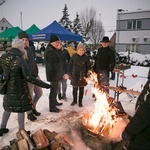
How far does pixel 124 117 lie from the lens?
13.0ft

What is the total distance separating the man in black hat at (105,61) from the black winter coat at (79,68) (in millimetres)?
644

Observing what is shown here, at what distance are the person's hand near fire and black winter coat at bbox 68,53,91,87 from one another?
215cm

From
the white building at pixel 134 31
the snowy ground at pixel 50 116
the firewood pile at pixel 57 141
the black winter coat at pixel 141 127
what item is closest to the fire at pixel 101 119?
the firewood pile at pixel 57 141

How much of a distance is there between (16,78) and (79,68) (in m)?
2.61

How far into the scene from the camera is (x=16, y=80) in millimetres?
3412

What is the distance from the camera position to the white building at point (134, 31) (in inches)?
1005

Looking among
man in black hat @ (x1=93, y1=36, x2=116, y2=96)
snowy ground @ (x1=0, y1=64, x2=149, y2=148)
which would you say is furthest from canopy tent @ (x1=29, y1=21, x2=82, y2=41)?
man in black hat @ (x1=93, y1=36, x2=116, y2=96)

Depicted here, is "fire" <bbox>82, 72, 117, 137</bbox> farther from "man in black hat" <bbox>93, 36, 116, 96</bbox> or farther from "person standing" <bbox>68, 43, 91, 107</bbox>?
"man in black hat" <bbox>93, 36, 116, 96</bbox>

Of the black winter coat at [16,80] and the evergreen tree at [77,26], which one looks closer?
the black winter coat at [16,80]

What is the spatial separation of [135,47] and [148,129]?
27.2 metres

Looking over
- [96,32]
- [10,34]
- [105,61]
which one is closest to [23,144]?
[105,61]

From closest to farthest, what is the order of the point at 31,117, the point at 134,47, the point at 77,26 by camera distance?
the point at 31,117, the point at 134,47, the point at 77,26

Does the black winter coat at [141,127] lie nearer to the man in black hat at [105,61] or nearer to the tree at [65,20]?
the man in black hat at [105,61]

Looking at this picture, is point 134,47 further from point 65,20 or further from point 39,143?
point 39,143
